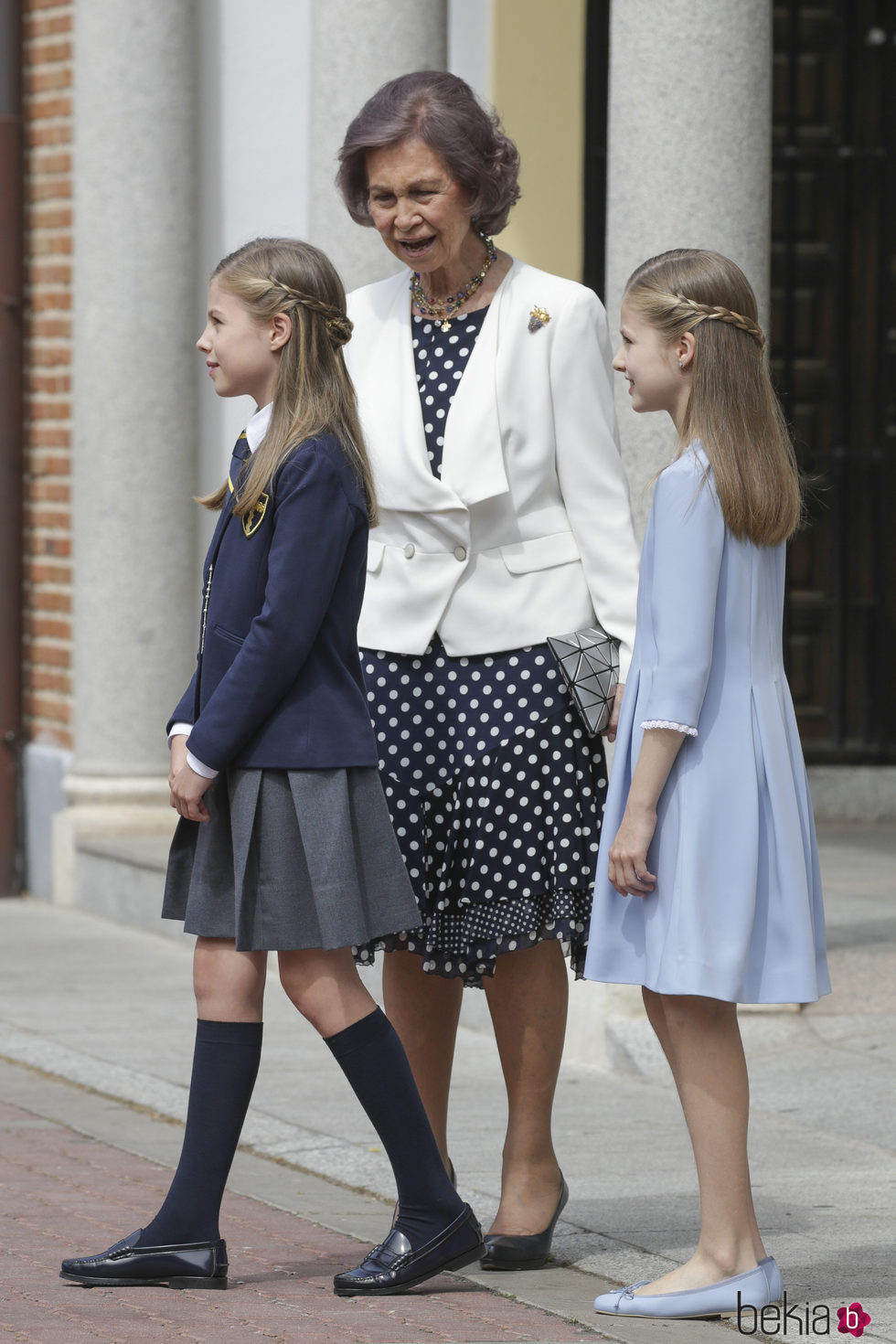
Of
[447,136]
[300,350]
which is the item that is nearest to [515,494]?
[300,350]

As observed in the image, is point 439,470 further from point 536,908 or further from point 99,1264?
point 99,1264

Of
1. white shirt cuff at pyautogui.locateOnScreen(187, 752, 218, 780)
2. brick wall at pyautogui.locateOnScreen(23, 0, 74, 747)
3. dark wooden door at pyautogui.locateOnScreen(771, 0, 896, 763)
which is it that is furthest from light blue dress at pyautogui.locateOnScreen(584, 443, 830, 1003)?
dark wooden door at pyautogui.locateOnScreen(771, 0, 896, 763)

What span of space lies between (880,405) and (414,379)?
19.5 feet

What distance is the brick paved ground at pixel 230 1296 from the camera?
3756mm

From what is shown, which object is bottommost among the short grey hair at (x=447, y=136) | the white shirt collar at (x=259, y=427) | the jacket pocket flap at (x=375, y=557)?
the jacket pocket flap at (x=375, y=557)

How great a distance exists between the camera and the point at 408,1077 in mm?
3936

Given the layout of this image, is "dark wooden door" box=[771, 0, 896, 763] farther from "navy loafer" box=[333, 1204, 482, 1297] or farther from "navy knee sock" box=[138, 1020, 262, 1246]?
"navy knee sock" box=[138, 1020, 262, 1246]

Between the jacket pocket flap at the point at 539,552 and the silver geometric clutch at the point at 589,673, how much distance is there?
14 centimetres

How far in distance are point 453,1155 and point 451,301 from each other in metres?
1.95

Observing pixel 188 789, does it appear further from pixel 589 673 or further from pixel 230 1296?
pixel 230 1296

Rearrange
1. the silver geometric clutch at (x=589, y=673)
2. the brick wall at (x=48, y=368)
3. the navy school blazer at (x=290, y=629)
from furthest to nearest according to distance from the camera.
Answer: the brick wall at (x=48, y=368) → the silver geometric clutch at (x=589, y=673) → the navy school blazer at (x=290, y=629)

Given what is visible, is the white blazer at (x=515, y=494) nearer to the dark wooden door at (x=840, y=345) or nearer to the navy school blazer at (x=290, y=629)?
the navy school blazer at (x=290, y=629)

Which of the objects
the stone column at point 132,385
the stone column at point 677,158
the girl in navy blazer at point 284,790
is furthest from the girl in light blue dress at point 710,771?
the stone column at point 132,385

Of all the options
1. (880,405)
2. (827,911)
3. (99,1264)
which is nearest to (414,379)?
(99,1264)
